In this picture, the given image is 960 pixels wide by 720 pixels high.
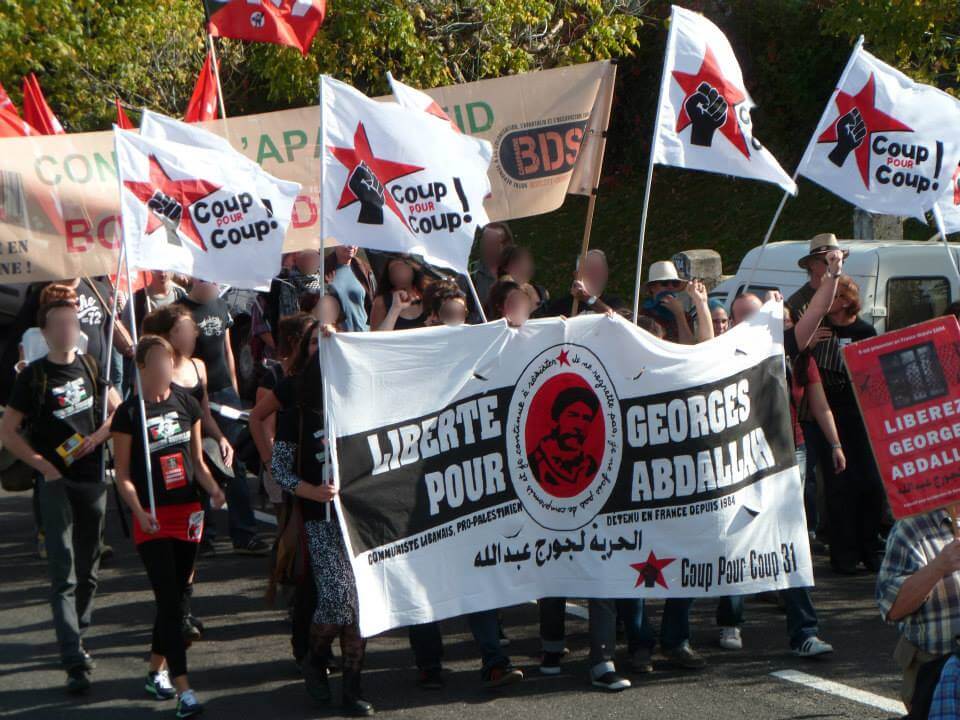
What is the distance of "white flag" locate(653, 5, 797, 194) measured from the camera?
280 inches

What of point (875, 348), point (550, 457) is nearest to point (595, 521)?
point (550, 457)

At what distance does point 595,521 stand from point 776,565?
38.5 inches

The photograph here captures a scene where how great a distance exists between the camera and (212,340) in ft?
29.8

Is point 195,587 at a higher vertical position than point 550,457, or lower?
lower

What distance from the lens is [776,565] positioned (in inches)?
258

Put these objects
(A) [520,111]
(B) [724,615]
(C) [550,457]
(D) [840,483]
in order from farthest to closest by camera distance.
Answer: (D) [840,483]
(A) [520,111]
(B) [724,615]
(C) [550,457]

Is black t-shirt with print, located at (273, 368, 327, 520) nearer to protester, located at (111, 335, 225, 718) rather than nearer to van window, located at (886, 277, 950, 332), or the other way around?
protester, located at (111, 335, 225, 718)

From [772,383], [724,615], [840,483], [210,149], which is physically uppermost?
[210,149]

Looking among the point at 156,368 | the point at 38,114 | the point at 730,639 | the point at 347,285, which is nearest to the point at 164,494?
the point at 156,368

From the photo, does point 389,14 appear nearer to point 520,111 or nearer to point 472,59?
point 472,59

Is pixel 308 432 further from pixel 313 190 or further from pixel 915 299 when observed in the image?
pixel 915 299

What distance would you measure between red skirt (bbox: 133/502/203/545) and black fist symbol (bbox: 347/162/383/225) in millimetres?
1599

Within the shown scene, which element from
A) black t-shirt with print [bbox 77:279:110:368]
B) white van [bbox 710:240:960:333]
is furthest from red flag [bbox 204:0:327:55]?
white van [bbox 710:240:960:333]

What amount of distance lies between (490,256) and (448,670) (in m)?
3.81
